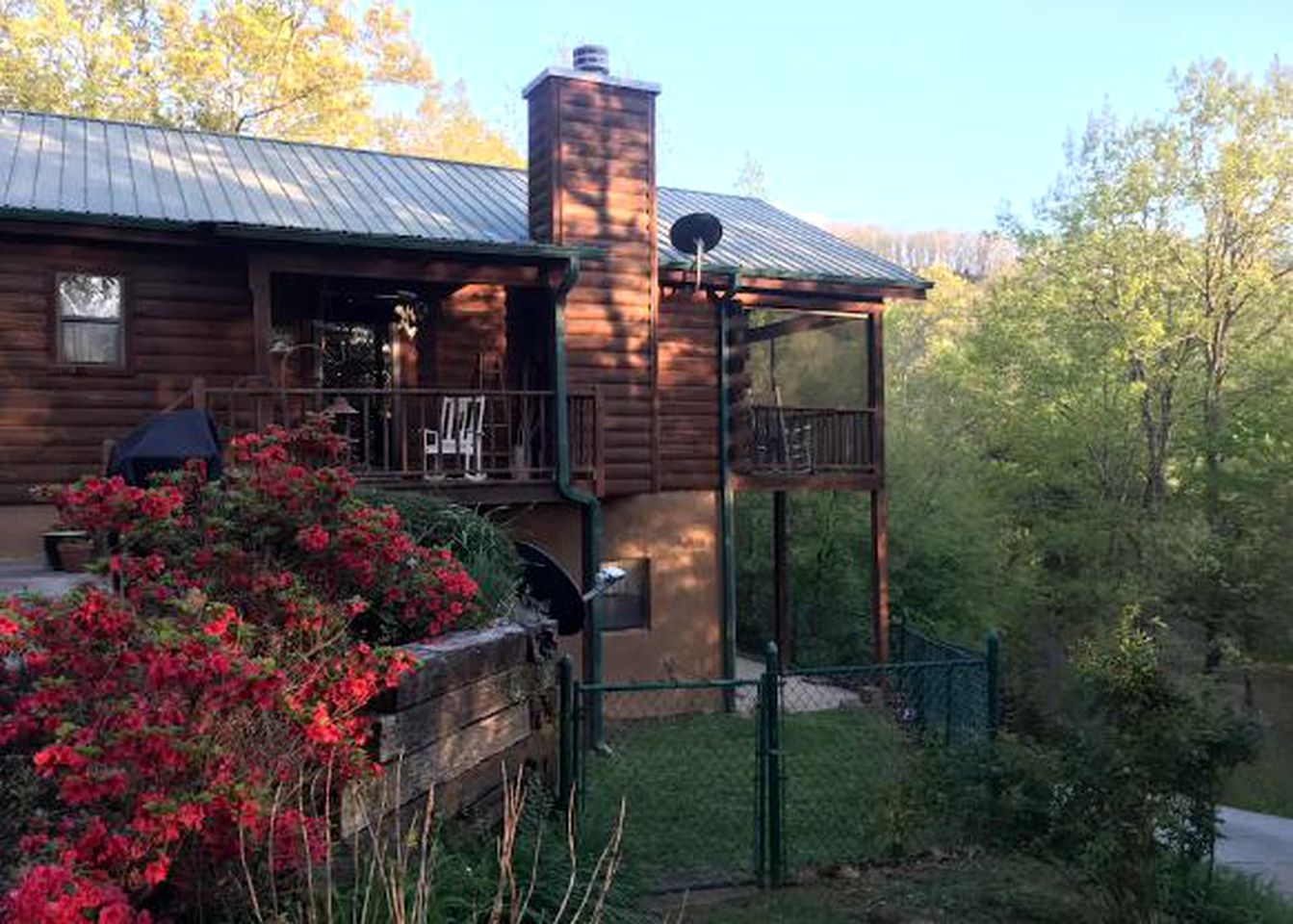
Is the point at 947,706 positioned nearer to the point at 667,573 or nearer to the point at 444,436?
the point at 444,436

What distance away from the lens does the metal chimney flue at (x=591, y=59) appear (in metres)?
12.8

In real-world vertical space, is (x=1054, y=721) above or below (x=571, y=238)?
below

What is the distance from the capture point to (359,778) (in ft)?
13.3

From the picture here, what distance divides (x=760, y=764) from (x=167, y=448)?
14.9 feet

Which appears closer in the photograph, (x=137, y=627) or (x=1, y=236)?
(x=137, y=627)

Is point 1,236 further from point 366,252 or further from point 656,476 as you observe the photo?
point 656,476

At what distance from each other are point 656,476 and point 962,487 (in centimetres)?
1051

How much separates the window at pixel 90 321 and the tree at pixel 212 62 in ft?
42.8

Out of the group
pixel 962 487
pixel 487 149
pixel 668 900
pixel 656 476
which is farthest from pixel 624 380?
pixel 487 149

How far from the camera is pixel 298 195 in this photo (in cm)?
1239

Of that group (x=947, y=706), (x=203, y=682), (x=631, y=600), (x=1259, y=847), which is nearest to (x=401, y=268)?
(x=631, y=600)

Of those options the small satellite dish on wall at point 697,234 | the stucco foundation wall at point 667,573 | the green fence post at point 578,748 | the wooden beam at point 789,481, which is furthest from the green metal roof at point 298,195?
the green fence post at point 578,748

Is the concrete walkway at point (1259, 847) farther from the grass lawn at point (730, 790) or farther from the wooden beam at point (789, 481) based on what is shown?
the wooden beam at point (789, 481)

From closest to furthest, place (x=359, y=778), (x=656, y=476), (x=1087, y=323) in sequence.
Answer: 1. (x=359, y=778)
2. (x=656, y=476)
3. (x=1087, y=323)
